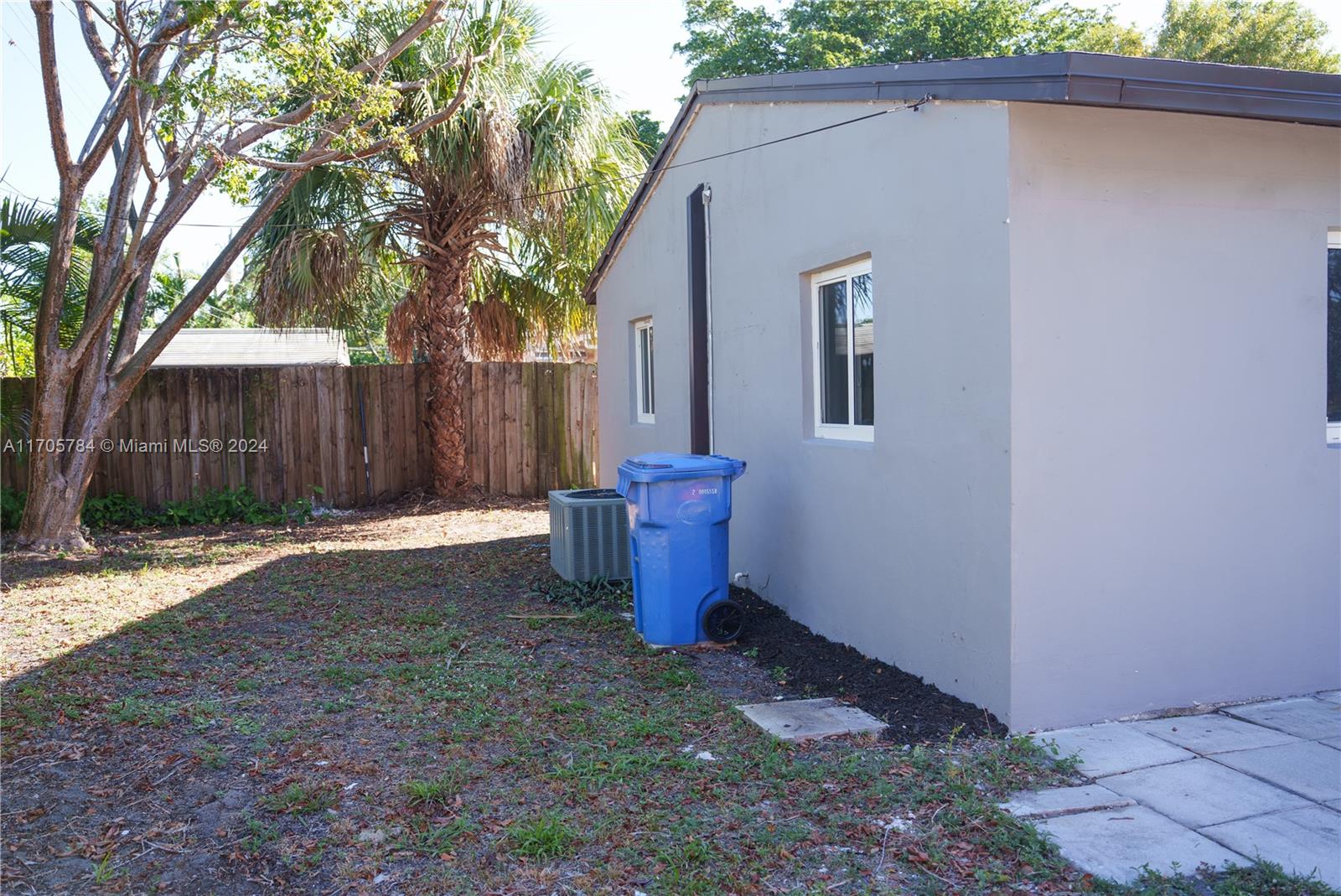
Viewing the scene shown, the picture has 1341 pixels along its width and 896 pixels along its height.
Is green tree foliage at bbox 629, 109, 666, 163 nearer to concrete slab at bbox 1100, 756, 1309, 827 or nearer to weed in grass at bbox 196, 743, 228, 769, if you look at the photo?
weed in grass at bbox 196, 743, 228, 769

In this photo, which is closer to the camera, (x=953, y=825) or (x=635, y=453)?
(x=953, y=825)

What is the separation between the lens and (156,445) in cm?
1250

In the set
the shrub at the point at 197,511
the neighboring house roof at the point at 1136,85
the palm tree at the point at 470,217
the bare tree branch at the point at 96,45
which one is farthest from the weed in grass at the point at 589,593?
the bare tree branch at the point at 96,45

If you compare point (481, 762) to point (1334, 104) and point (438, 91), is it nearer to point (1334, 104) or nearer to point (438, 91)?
point (1334, 104)

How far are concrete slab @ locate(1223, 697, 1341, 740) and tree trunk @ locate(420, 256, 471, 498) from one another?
415 inches

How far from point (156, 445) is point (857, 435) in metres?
9.84

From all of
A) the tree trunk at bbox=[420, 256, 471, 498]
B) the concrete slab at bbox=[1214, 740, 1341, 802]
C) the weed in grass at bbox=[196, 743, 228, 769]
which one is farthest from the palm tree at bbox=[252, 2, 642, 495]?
the concrete slab at bbox=[1214, 740, 1341, 802]

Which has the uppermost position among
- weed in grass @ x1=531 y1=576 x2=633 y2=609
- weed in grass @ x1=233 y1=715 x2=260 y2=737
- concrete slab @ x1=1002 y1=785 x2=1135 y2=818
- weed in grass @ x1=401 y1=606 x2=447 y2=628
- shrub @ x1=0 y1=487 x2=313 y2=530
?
shrub @ x1=0 y1=487 x2=313 y2=530

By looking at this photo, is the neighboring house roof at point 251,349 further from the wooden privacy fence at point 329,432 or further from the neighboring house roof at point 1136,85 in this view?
the neighboring house roof at point 1136,85

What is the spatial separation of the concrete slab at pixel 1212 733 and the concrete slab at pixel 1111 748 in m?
0.08

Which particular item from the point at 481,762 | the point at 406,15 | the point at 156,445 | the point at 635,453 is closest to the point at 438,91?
the point at 406,15

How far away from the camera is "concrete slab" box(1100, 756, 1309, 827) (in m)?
3.80

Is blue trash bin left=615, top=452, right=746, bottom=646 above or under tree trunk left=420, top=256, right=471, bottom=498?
under

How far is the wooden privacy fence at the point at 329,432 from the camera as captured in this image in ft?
40.9
